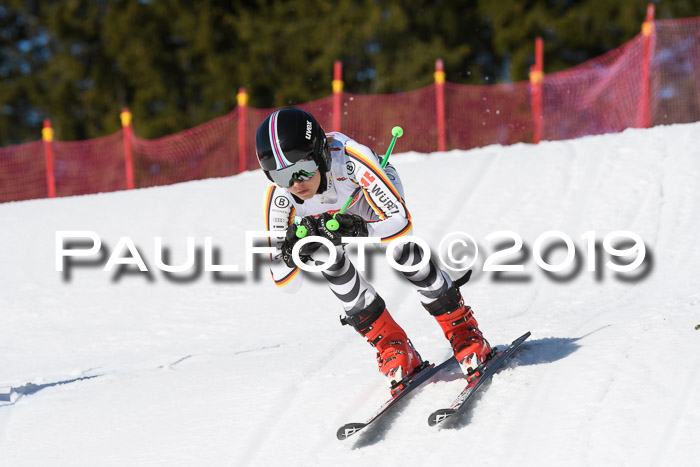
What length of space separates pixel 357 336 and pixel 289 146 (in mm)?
3240

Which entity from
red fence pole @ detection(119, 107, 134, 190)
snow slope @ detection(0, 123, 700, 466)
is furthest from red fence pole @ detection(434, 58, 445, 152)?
red fence pole @ detection(119, 107, 134, 190)

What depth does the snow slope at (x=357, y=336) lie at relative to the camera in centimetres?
479

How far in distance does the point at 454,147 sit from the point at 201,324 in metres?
9.72

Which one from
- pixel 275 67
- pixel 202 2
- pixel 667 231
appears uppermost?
pixel 202 2

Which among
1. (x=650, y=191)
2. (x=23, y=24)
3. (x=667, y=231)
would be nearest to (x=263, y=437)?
(x=667, y=231)

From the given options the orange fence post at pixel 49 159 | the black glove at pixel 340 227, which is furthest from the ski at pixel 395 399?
the orange fence post at pixel 49 159

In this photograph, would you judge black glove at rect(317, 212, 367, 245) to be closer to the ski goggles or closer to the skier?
the skier

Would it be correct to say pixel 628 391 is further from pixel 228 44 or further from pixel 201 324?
pixel 228 44

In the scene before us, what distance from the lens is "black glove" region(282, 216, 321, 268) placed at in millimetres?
4809

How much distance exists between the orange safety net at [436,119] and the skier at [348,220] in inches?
397

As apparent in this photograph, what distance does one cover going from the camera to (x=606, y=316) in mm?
7102

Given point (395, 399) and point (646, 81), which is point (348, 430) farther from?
point (646, 81)

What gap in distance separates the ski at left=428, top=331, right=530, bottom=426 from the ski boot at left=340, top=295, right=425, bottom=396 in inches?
17.2

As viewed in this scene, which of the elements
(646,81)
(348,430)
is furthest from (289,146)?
(646,81)
